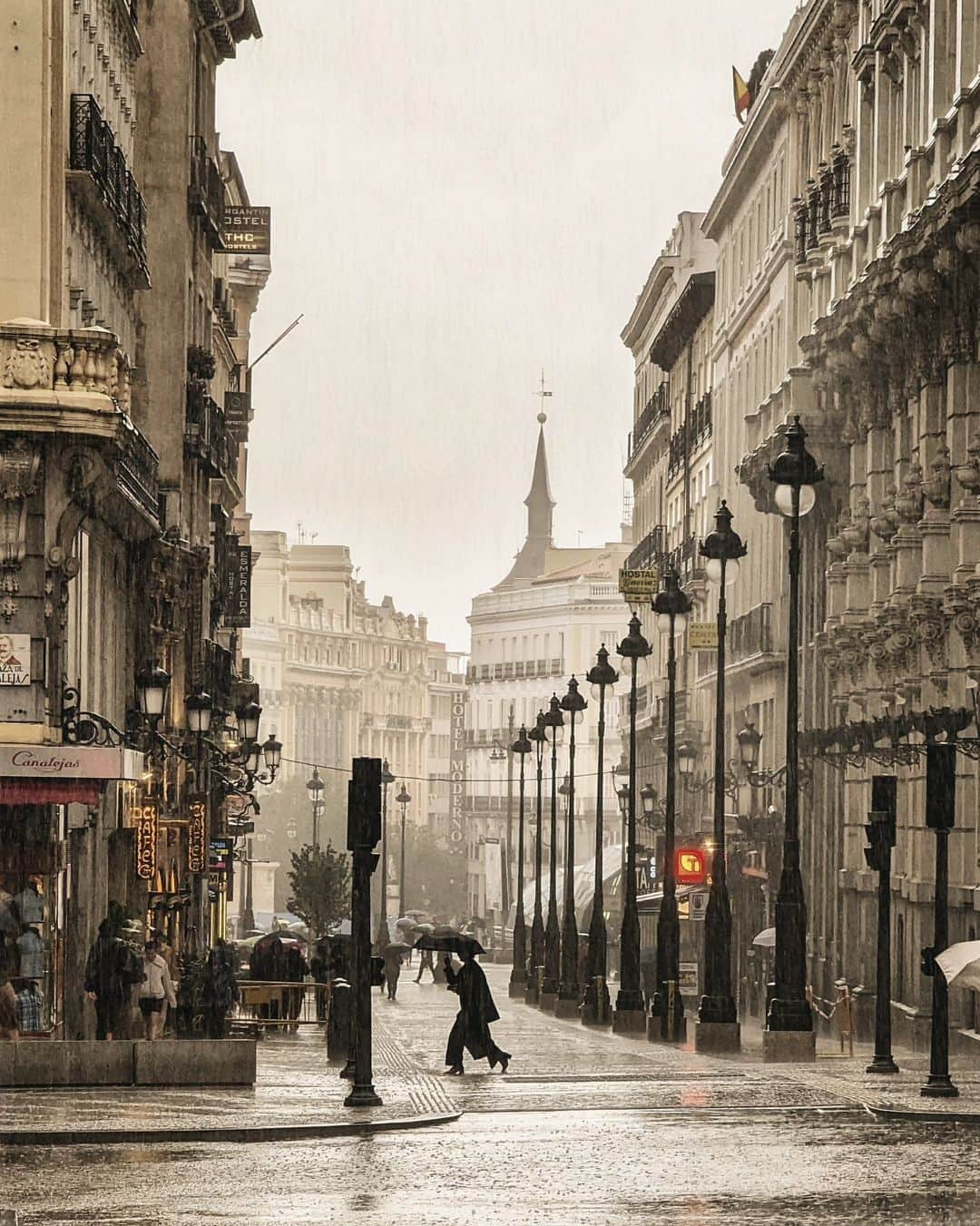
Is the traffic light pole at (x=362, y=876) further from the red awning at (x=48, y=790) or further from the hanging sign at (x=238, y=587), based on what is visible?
the hanging sign at (x=238, y=587)

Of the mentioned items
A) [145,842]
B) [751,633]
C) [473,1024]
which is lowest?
[473,1024]

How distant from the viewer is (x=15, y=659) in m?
33.2

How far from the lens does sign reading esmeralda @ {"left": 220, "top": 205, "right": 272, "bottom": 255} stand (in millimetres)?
72500

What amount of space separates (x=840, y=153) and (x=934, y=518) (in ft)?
45.7

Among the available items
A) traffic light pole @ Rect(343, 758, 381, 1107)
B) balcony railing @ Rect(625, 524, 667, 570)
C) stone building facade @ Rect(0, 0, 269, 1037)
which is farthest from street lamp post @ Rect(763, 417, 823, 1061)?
balcony railing @ Rect(625, 524, 667, 570)

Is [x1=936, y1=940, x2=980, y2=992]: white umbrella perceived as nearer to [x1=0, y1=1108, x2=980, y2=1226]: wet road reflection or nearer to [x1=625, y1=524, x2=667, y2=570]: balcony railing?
[x1=0, y1=1108, x2=980, y2=1226]: wet road reflection

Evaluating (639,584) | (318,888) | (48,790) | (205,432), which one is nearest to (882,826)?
(48,790)

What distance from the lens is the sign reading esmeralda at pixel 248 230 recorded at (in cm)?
7250

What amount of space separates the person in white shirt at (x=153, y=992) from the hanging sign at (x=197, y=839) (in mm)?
19158

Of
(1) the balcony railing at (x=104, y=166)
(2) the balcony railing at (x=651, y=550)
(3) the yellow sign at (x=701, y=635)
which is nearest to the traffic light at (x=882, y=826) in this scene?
(1) the balcony railing at (x=104, y=166)

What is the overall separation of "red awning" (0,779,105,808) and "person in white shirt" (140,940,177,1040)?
Answer: 375 centimetres

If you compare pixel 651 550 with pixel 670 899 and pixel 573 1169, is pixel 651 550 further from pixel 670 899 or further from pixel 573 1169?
pixel 573 1169

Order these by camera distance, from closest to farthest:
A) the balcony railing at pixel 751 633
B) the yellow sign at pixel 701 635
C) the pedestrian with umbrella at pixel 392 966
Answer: the yellow sign at pixel 701 635 < the balcony railing at pixel 751 633 < the pedestrian with umbrella at pixel 392 966

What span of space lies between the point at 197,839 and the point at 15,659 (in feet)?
78.8
